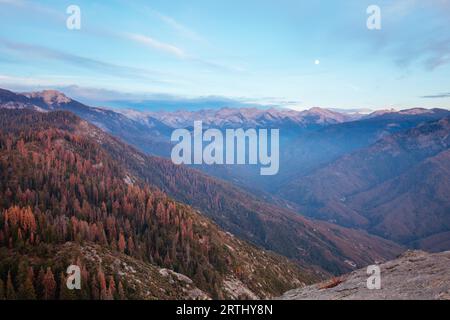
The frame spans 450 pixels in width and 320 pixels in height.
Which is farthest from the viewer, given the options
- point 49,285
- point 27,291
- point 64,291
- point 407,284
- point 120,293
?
point 120,293

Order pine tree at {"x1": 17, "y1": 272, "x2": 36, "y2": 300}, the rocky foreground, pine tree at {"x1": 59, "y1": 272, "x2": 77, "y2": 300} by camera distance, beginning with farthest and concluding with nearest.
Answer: pine tree at {"x1": 59, "y1": 272, "x2": 77, "y2": 300} → pine tree at {"x1": 17, "y1": 272, "x2": 36, "y2": 300} → the rocky foreground

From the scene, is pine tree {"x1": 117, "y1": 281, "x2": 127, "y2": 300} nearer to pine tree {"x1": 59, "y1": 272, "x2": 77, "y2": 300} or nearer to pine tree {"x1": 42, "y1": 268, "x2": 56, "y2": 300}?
pine tree {"x1": 59, "y1": 272, "x2": 77, "y2": 300}

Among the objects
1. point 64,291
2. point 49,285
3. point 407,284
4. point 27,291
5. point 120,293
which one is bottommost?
point 120,293

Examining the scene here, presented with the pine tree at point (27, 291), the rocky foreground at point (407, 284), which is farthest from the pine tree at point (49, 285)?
the rocky foreground at point (407, 284)

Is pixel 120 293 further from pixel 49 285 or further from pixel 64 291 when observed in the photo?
pixel 49 285

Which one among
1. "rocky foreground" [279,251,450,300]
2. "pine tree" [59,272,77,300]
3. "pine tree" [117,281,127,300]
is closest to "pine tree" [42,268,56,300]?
"pine tree" [59,272,77,300]

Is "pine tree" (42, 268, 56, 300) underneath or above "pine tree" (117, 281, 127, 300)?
above

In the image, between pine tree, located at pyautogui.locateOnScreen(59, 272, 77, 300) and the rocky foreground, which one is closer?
the rocky foreground

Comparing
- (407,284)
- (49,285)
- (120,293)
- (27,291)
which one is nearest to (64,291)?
(49,285)

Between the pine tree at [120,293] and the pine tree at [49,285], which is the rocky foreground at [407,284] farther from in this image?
the pine tree at [49,285]
